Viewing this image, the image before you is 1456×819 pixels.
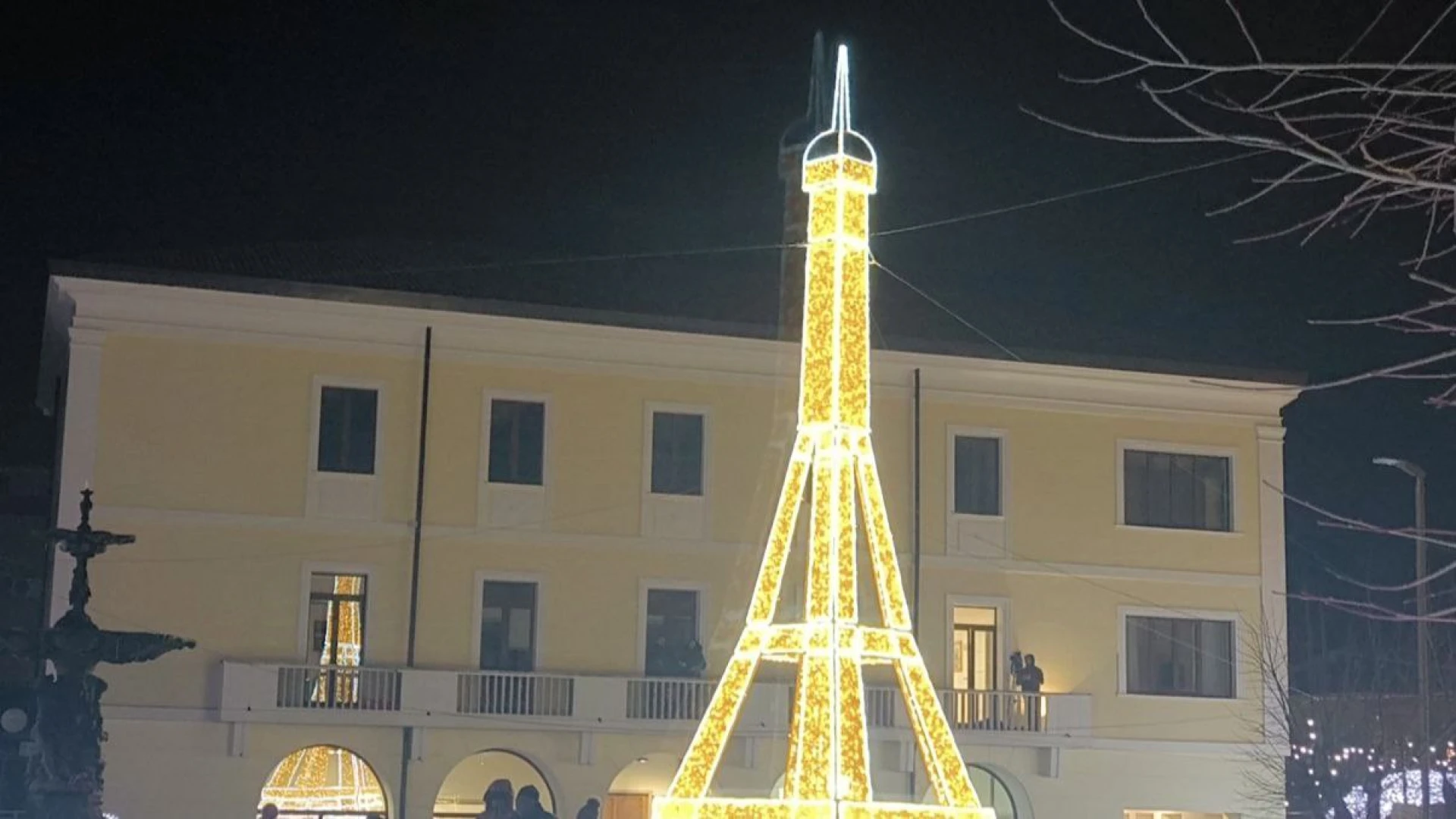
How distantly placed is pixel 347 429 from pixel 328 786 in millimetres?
4929

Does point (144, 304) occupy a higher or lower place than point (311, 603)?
higher

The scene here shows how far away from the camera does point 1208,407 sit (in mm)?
32875

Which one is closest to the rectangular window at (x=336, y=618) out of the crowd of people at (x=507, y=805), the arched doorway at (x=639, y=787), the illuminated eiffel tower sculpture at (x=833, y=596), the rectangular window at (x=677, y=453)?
the arched doorway at (x=639, y=787)

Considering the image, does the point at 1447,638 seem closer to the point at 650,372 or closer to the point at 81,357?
the point at 650,372

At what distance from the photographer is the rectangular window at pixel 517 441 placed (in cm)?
2991

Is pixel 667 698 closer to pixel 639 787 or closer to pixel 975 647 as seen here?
pixel 639 787

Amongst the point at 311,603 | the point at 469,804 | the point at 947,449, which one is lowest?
the point at 469,804

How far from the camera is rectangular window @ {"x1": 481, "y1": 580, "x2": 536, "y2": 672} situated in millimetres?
29562

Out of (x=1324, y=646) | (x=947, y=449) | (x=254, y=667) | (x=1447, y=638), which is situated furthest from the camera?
(x=1324, y=646)

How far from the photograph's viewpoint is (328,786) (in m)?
28.9

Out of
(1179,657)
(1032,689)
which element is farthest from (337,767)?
(1179,657)

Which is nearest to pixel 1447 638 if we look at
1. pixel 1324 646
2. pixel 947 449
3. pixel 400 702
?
pixel 1324 646

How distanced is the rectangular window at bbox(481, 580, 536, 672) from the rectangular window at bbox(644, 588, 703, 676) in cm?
171

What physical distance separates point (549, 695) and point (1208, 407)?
1142cm
